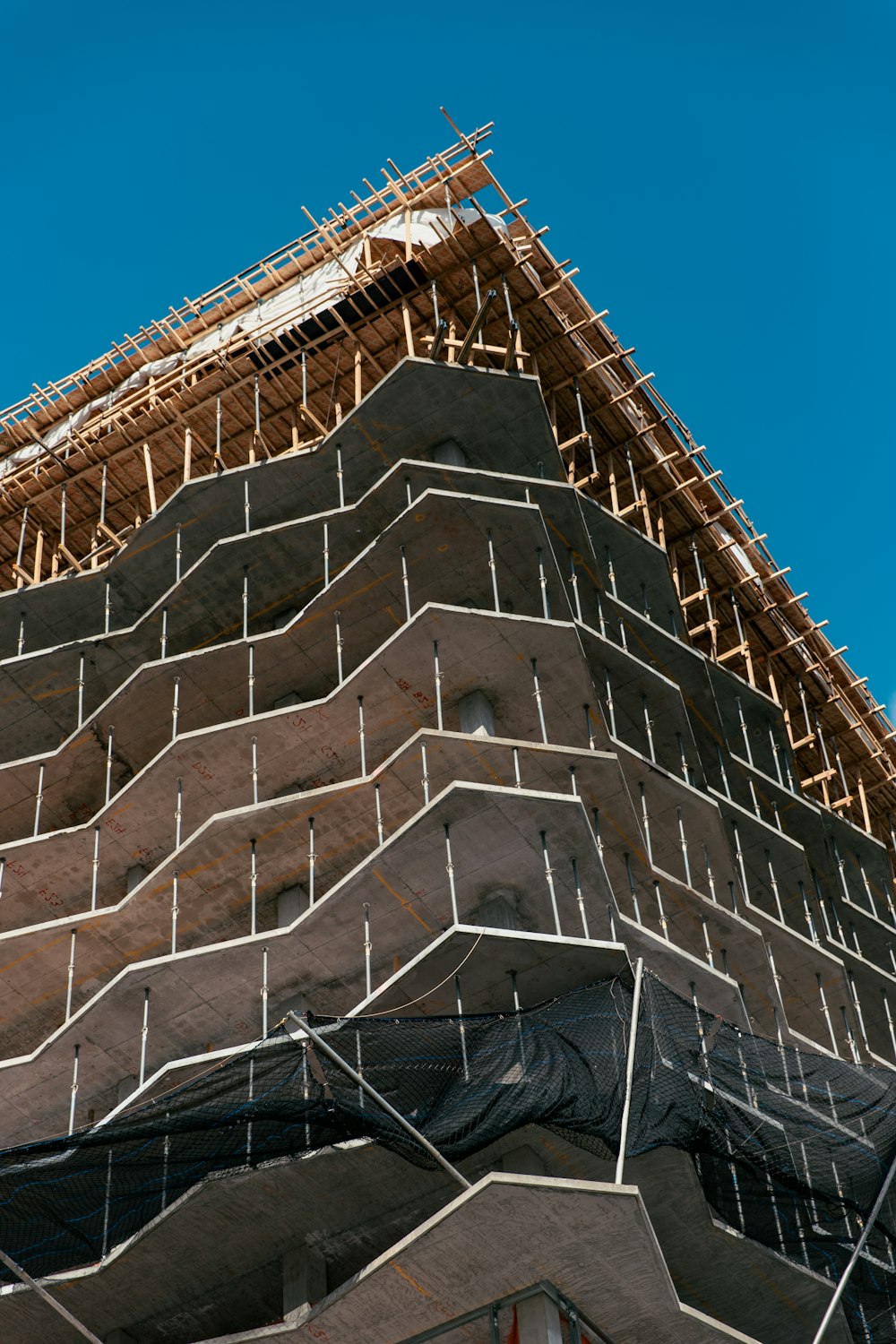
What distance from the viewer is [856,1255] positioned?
2198 centimetres

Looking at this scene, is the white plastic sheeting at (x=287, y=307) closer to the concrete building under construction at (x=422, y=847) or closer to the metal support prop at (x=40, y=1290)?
the concrete building under construction at (x=422, y=847)

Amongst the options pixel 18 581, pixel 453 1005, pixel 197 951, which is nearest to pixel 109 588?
pixel 18 581

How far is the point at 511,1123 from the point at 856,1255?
5.02 meters

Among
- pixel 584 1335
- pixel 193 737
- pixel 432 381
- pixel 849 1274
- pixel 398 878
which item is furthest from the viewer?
pixel 432 381

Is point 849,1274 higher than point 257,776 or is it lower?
lower

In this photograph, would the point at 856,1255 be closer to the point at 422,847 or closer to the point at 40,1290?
the point at 422,847

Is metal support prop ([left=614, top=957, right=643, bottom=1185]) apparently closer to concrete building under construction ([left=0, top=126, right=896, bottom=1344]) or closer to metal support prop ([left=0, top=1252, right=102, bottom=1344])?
concrete building under construction ([left=0, top=126, right=896, bottom=1344])

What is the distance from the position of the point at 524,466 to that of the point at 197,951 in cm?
1196

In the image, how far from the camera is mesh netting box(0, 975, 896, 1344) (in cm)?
2062

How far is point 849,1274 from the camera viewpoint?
2228 cm

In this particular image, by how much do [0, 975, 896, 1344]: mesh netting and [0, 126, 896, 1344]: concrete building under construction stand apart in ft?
0.19

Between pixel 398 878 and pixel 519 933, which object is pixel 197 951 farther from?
pixel 519 933

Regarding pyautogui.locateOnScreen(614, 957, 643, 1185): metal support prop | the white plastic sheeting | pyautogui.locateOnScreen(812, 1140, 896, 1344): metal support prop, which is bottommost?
pyautogui.locateOnScreen(812, 1140, 896, 1344): metal support prop

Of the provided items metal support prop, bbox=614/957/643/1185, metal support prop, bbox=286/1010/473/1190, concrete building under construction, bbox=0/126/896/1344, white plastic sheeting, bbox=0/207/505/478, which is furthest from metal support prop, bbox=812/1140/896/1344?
white plastic sheeting, bbox=0/207/505/478
